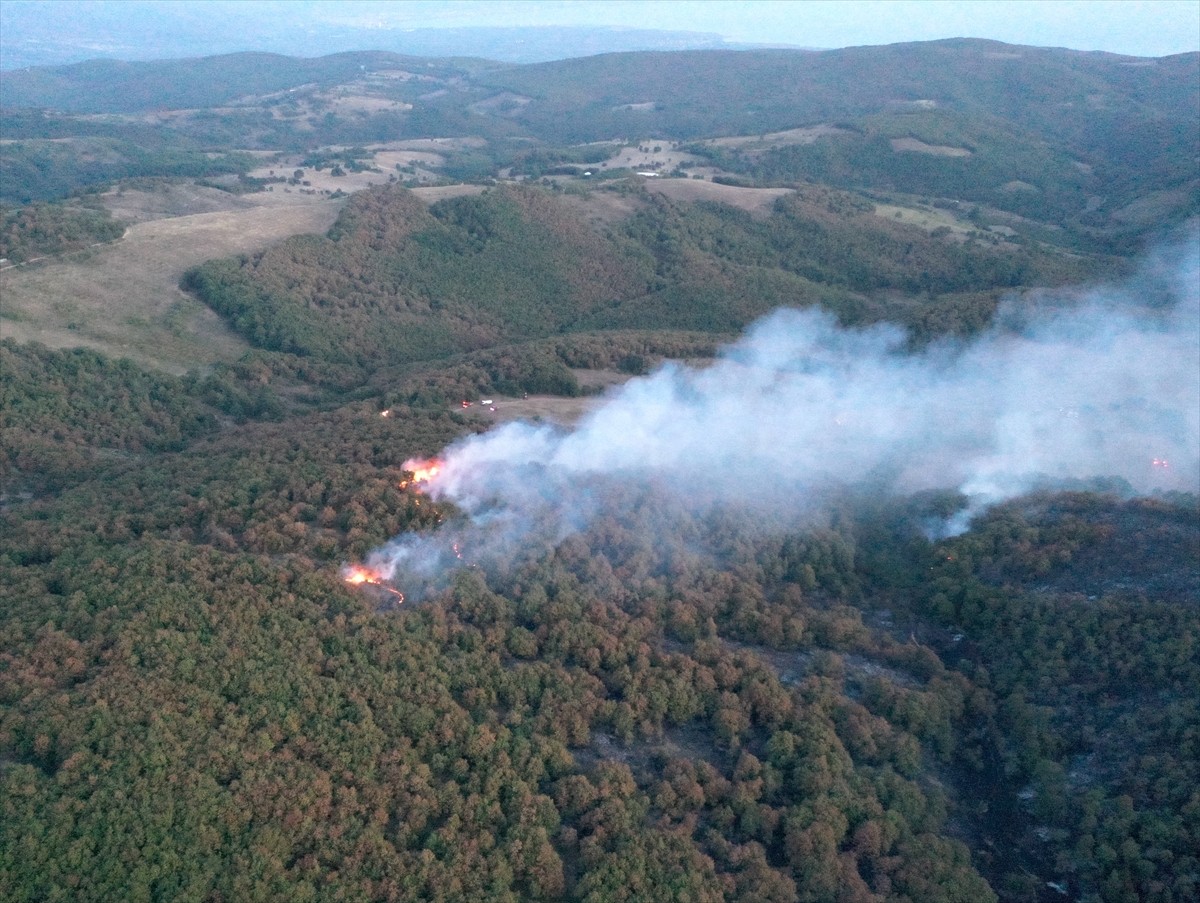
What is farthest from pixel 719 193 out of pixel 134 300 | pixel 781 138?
pixel 134 300

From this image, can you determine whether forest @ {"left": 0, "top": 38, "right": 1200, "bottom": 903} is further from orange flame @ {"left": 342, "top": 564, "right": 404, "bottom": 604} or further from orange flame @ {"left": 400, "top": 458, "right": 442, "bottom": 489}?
orange flame @ {"left": 342, "top": 564, "right": 404, "bottom": 604}

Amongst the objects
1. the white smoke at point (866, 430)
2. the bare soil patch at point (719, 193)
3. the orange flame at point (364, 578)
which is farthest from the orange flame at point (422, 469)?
the bare soil patch at point (719, 193)

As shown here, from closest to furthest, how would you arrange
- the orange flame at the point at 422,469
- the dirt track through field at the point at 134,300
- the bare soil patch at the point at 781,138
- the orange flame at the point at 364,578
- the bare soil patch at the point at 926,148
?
1. the orange flame at the point at 364,578
2. the orange flame at the point at 422,469
3. the dirt track through field at the point at 134,300
4. the bare soil patch at the point at 926,148
5. the bare soil patch at the point at 781,138

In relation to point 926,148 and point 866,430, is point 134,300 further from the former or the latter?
point 926,148

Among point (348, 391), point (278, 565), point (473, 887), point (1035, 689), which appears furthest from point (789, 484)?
point (348, 391)

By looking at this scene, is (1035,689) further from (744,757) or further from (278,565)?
(278,565)

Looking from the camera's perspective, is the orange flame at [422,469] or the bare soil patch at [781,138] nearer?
the orange flame at [422,469]

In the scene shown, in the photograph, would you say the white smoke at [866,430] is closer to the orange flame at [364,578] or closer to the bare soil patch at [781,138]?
the orange flame at [364,578]
